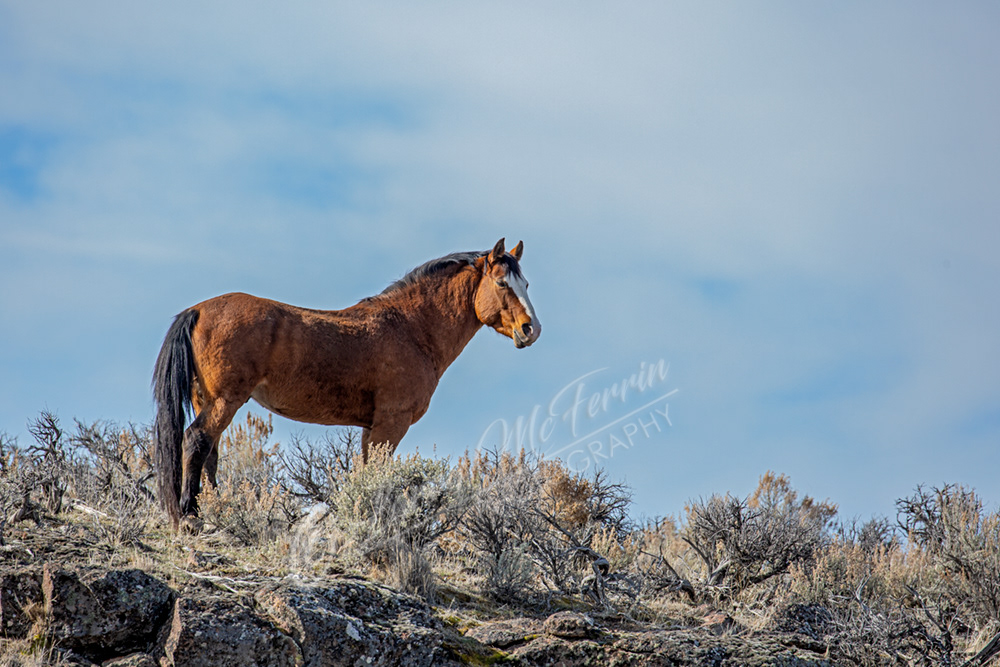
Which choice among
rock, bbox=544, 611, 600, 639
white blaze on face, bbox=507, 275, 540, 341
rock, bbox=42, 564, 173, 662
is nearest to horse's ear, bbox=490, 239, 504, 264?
white blaze on face, bbox=507, 275, 540, 341

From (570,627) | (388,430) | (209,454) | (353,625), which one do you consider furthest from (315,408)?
(570,627)

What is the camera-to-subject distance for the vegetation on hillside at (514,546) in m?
7.01

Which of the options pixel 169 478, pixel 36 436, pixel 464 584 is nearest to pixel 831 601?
pixel 464 584

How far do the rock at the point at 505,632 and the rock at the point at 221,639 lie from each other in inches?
57.0

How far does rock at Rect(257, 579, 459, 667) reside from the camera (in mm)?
5457

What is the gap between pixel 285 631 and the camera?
5434 millimetres

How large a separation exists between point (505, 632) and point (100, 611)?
8.94ft

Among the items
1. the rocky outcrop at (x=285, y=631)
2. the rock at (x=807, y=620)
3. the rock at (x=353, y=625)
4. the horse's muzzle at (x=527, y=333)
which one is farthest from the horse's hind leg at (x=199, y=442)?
the rock at (x=807, y=620)

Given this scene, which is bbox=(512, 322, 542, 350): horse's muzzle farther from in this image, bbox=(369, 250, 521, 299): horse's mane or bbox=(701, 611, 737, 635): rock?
bbox=(701, 611, 737, 635): rock

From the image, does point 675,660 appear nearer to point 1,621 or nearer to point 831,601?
point 831,601

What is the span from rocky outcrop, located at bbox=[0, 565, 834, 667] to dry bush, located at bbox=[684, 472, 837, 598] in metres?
2.79

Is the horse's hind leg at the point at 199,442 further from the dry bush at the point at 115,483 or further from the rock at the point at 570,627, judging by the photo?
the rock at the point at 570,627

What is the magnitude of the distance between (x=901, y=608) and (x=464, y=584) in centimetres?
417

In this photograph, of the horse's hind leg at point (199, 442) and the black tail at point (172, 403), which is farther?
the horse's hind leg at point (199, 442)
